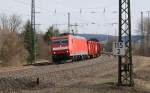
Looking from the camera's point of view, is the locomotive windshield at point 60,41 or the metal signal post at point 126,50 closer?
the metal signal post at point 126,50

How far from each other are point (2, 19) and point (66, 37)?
56.8 m

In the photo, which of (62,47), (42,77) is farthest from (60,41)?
(42,77)

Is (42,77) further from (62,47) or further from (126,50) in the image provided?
(62,47)

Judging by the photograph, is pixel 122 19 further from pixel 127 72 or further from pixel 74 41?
pixel 74 41

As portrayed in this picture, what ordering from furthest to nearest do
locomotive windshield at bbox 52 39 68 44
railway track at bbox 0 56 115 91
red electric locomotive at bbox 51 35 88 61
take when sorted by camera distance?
locomotive windshield at bbox 52 39 68 44, red electric locomotive at bbox 51 35 88 61, railway track at bbox 0 56 115 91

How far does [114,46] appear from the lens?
24.2 meters

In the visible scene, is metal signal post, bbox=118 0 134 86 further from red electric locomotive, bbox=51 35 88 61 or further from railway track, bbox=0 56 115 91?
red electric locomotive, bbox=51 35 88 61

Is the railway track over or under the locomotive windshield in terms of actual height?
under

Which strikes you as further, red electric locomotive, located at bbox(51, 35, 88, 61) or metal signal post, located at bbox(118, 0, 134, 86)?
red electric locomotive, located at bbox(51, 35, 88, 61)

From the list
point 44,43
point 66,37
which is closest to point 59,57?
point 66,37

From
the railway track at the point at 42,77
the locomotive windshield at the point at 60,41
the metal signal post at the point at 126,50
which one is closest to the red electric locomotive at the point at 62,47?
the locomotive windshield at the point at 60,41

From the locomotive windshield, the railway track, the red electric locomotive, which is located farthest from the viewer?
the locomotive windshield

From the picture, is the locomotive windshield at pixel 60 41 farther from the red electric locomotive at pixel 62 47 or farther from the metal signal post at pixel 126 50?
the metal signal post at pixel 126 50

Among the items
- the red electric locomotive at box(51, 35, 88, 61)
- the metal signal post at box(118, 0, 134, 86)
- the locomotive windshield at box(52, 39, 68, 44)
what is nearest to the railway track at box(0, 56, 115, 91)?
the metal signal post at box(118, 0, 134, 86)
